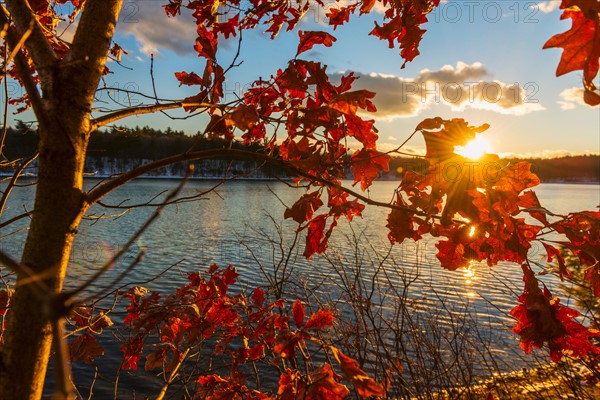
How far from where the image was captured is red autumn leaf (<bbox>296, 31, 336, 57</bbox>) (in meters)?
1.58

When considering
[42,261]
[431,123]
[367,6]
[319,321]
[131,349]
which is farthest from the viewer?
[131,349]

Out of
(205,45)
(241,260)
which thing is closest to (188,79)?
(205,45)

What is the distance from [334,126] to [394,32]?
25.3 inches

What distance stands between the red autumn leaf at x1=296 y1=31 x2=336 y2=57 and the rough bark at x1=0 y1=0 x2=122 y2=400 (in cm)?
77

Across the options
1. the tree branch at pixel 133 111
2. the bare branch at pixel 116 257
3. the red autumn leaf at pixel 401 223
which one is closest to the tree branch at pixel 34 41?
the tree branch at pixel 133 111

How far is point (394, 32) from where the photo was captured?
177cm

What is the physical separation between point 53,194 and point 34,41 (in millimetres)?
439

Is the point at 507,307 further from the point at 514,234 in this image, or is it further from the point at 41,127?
the point at 41,127

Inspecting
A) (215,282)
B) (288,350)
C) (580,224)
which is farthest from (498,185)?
(215,282)

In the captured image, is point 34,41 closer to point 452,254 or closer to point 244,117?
point 244,117

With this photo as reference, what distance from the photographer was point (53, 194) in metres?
1.03

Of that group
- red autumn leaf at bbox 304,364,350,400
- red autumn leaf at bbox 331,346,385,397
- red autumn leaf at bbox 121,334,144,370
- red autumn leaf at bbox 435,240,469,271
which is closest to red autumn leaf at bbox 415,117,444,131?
red autumn leaf at bbox 435,240,469,271

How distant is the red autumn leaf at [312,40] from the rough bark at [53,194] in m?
0.77

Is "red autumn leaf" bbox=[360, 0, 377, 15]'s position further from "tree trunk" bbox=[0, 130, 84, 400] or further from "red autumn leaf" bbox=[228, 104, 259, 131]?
"tree trunk" bbox=[0, 130, 84, 400]
